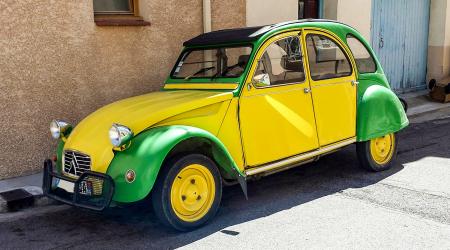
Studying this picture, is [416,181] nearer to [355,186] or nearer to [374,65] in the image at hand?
[355,186]

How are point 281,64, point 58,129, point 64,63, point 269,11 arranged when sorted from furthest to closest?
point 269,11 < point 64,63 < point 281,64 < point 58,129

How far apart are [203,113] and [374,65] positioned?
2.49m

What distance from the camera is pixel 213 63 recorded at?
5242 millimetres

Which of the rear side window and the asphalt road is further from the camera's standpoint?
the rear side window

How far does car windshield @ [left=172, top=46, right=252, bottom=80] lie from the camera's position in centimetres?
496

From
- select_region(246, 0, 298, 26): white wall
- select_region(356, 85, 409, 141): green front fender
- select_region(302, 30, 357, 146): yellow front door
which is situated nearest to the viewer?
select_region(302, 30, 357, 146): yellow front door

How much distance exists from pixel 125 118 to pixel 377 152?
3.05 meters

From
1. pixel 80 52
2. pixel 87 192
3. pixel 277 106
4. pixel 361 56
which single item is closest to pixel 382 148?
pixel 361 56

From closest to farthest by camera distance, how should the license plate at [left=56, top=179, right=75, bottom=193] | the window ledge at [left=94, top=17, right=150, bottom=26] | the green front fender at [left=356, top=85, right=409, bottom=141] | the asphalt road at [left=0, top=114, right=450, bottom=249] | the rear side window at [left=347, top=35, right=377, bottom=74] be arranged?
1. the asphalt road at [left=0, top=114, right=450, bottom=249]
2. the license plate at [left=56, top=179, right=75, bottom=193]
3. the green front fender at [left=356, top=85, right=409, bottom=141]
4. the rear side window at [left=347, top=35, right=377, bottom=74]
5. the window ledge at [left=94, top=17, right=150, bottom=26]

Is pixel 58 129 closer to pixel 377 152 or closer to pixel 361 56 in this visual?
pixel 361 56

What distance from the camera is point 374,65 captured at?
19.6 feet

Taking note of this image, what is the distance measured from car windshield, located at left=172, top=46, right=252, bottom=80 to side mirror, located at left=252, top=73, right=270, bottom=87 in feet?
0.49

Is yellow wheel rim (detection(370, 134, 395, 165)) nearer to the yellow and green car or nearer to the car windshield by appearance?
the yellow and green car

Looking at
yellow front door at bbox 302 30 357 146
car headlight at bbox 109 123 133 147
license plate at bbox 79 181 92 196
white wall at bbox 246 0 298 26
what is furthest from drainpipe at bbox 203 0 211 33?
license plate at bbox 79 181 92 196
